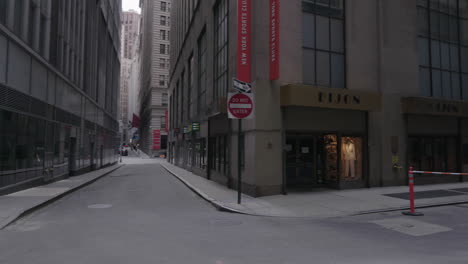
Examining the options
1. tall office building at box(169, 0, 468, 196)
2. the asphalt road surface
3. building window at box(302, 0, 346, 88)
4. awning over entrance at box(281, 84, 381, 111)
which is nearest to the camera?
the asphalt road surface

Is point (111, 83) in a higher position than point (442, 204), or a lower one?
higher

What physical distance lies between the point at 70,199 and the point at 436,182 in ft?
58.4

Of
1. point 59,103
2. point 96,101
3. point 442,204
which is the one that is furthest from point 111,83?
point 442,204

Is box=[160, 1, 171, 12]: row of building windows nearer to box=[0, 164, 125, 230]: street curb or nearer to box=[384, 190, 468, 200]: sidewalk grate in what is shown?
box=[0, 164, 125, 230]: street curb

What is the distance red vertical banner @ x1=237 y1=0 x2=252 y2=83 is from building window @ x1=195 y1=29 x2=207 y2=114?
9.45 m

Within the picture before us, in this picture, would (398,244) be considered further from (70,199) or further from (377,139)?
(70,199)

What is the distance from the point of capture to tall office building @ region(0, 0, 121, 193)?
41.3 feet

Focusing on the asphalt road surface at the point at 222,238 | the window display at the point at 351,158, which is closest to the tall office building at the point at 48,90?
the asphalt road surface at the point at 222,238

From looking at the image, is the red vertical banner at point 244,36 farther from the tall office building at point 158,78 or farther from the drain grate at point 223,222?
the tall office building at point 158,78

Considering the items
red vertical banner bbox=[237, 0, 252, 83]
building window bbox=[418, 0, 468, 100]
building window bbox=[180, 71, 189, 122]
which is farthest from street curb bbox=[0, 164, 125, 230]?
building window bbox=[418, 0, 468, 100]

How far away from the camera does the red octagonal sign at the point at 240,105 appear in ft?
35.7

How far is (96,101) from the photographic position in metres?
29.7

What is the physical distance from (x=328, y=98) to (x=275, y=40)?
3215mm

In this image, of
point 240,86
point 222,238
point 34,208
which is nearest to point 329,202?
point 240,86
